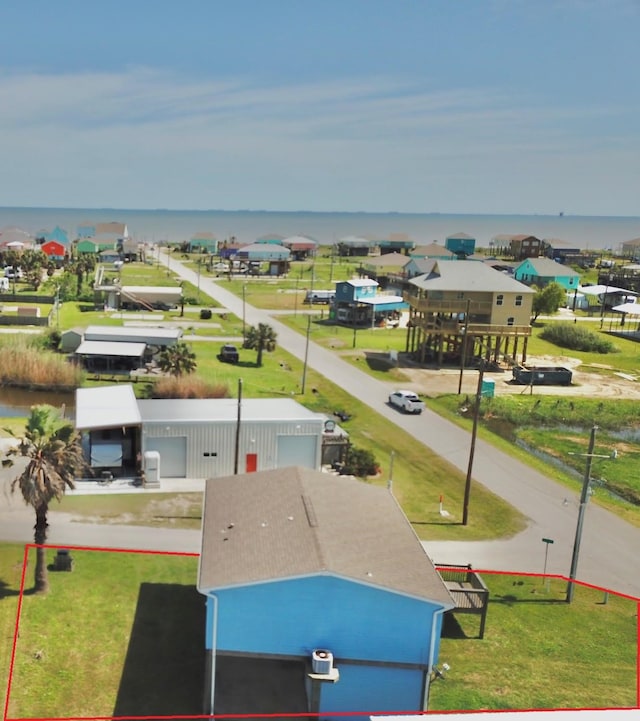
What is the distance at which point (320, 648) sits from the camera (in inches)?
695

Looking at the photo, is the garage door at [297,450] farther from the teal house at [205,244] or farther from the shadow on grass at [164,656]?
the teal house at [205,244]

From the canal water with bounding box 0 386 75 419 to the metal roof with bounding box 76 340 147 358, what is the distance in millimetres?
4834

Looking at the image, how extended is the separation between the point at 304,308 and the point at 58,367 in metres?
47.7

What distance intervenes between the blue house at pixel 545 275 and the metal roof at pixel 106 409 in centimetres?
9383

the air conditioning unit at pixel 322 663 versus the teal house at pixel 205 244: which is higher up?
the teal house at pixel 205 244

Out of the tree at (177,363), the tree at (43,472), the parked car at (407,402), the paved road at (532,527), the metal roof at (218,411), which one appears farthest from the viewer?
the tree at (177,363)

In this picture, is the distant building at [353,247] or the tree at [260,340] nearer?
the tree at [260,340]

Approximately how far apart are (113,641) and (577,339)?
65.2m

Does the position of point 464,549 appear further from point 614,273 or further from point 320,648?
point 614,273

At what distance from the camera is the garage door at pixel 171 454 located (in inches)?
1305

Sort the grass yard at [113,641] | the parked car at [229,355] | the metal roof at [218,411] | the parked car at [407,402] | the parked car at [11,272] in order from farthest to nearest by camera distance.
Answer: the parked car at [11,272], the parked car at [229,355], the parked car at [407,402], the metal roof at [218,411], the grass yard at [113,641]

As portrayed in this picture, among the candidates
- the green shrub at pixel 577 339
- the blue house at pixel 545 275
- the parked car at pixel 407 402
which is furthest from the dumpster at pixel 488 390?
the blue house at pixel 545 275

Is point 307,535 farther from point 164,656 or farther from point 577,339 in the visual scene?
point 577,339

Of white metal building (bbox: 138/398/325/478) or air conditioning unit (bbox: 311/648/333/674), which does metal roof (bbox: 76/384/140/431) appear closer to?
white metal building (bbox: 138/398/325/478)
